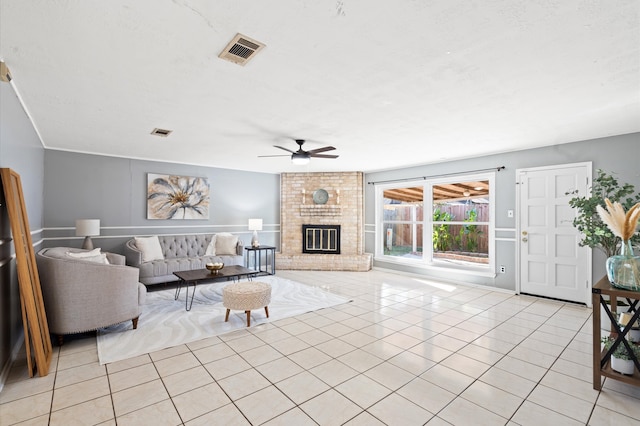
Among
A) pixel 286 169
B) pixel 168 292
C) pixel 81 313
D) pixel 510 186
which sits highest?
pixel 286 169

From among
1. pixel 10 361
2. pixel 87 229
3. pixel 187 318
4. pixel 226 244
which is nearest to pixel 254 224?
pixel 226 244

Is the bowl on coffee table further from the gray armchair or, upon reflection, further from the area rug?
the gray armchair

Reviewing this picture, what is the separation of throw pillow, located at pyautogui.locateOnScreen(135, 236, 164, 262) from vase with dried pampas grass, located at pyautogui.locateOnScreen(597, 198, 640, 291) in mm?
6106

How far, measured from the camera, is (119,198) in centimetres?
560

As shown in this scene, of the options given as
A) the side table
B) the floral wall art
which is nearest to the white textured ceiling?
the floral wall art

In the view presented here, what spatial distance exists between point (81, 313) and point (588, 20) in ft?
14.8

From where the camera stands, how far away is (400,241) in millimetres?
7012

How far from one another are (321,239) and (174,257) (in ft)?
10.8

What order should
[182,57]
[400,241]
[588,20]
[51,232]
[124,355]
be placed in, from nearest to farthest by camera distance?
1. [588,20]
2. [182,57]
3. [124,355]
4. [51,232]
5. [400,241]

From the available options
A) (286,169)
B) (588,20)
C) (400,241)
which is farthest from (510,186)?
(286,169)

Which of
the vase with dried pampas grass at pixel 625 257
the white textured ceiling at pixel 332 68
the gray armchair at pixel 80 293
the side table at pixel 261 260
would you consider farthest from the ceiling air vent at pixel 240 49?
the side table at pixel 261 260

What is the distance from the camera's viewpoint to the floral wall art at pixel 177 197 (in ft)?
19.5

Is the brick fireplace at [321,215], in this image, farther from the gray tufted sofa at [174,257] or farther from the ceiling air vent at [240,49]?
the ceiling air vent at [240,49]

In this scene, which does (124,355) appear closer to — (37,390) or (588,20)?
(37,390)
